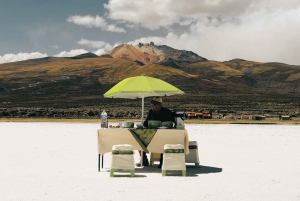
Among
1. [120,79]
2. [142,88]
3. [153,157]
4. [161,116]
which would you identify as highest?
[120,79]

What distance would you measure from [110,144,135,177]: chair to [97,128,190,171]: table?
62 centimetres

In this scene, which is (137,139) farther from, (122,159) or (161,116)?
(161,116)

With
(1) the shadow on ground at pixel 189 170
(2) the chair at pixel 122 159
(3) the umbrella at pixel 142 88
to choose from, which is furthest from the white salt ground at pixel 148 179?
(3) the umbrella at pixel 142 88

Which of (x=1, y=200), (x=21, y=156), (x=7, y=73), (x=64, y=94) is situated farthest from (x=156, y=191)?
(x=7, y=73)

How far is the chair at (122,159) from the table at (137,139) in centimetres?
62

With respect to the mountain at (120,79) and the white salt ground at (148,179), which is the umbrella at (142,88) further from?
the mountain at (120,79)

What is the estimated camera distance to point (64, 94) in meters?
108

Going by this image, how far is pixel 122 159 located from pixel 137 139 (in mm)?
833

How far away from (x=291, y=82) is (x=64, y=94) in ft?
314

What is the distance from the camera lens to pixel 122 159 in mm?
9391

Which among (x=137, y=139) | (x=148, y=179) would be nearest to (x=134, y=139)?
(x=137, y=139)

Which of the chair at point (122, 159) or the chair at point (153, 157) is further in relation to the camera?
the chair at point (153, 157)

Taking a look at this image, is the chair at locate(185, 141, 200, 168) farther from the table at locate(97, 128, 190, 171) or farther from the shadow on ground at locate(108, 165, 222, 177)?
the table at locate(97, 128, 190, 171)

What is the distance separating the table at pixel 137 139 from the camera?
998 centimetres
